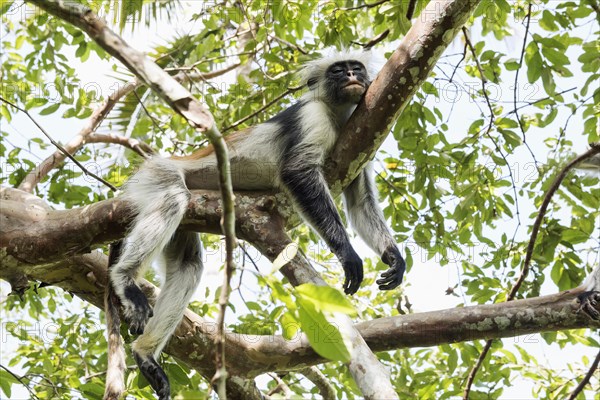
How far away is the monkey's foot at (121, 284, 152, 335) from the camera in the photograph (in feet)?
15.5

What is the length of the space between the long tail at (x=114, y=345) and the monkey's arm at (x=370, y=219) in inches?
88.7

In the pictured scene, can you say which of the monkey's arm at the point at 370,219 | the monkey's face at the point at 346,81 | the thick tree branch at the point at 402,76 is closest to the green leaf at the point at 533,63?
the monkey's face at the point at 346,81

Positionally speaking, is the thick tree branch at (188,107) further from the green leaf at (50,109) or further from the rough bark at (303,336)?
the green leaf at (50,109)

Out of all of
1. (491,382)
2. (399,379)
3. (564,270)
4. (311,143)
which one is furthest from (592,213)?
(311,143)

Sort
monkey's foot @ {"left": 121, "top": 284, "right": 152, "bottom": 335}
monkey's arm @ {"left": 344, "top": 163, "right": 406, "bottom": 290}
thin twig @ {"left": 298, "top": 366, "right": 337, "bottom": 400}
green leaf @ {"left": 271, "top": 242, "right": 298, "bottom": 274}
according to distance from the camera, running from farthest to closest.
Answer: thin twig @ {"left": 298, "top": 366, "right": 337, "bottom": 400}
monkey's arm @ {"left": 344, "top": 163, "right": 406, "bottom": 290}
monkey's foot @ {"left": 121, "top": 284, "right": 152, "bottom": 335}
green leaf @ {"left": 271, "top": 242, "right": 298, "bottom": 274}

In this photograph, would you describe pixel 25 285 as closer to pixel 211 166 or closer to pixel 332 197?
pixel 211 166

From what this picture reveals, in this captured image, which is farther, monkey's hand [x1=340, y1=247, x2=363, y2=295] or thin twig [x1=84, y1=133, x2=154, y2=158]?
thin twig [x1=84, y1=133, x2=154, y2=158]

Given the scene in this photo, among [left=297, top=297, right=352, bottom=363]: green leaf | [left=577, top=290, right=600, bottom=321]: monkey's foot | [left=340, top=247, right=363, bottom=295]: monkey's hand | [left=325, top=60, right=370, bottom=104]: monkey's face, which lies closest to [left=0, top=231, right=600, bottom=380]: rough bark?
[left=577, top=290, right=600, bottom=321]: monkey's foot

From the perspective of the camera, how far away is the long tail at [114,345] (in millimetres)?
4488

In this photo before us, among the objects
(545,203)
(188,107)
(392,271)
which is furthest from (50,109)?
(188,107)

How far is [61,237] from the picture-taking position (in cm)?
493

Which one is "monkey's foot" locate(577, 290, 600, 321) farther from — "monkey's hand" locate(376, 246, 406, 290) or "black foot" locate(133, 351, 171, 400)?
"black foot" locate(133, 351, 171, 400)

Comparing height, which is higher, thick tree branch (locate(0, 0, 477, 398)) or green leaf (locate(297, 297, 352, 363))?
thick tree branch (locate(0, 0, 477, 398))

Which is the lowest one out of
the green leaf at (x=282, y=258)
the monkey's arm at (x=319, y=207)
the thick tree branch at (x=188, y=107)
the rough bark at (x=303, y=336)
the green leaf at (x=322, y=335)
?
the green leaf at (x=322, y=335)
